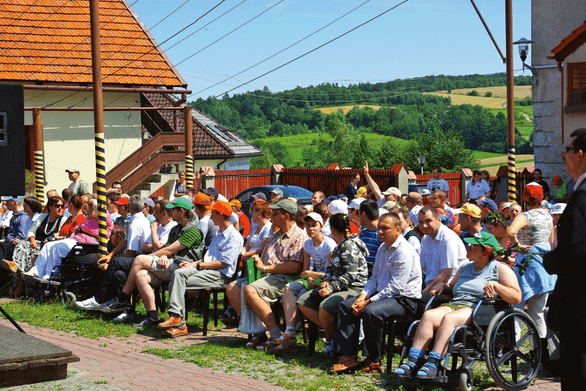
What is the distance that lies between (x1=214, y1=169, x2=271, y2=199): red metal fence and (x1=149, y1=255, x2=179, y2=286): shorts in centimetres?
1912

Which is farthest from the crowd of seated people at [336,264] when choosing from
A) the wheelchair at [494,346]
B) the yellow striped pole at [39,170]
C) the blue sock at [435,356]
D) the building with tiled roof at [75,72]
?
the building with tiled roof at [75,72]

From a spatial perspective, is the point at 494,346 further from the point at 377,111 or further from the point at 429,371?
the point at 377,111

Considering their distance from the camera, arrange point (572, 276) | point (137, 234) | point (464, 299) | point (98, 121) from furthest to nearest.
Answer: point (98, 121) < point (137, 234) < point (464, 299) < point (572, 276)

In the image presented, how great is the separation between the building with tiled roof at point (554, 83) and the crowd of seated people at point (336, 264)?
12502 millimetres

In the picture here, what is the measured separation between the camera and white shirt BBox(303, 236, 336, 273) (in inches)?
320

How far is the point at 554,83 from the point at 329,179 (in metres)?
8.88

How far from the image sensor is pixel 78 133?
77.7 ft

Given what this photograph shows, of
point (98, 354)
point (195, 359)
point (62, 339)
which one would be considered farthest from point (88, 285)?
point (195, 359)

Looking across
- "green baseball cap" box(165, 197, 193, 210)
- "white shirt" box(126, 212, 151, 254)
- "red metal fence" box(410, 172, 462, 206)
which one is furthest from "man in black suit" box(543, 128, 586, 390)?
"red metal fence" box(410, 172, 462, 206)

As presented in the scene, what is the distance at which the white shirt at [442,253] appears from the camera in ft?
23.9

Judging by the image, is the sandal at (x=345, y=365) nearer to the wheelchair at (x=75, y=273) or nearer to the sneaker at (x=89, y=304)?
the sneaker at (x=89, y=304)

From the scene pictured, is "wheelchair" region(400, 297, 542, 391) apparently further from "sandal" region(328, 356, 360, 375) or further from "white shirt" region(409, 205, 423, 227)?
"white shirt" region(409, 205, 423, 227)

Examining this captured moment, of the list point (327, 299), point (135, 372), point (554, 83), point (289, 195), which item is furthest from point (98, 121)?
point (554, 83)

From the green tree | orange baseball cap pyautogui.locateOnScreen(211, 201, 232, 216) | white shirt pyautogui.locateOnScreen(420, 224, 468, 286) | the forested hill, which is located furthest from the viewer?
the forested hill
